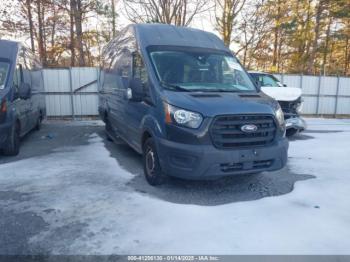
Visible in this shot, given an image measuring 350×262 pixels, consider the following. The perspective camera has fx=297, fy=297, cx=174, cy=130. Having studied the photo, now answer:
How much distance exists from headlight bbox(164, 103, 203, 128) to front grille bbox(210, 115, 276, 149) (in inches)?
8.5

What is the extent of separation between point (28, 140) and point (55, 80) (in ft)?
15.4

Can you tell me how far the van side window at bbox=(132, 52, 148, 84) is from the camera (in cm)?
478

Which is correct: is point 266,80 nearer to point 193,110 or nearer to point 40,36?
point 193,110

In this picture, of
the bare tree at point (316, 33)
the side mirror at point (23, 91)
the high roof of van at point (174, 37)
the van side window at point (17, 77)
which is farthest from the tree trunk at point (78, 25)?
the bare tree at point (316, 33)

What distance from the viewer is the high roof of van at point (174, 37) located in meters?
5.07

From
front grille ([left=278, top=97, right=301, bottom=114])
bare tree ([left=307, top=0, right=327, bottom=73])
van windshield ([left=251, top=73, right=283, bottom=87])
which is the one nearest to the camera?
front grille ([left=278, top=97, right=301, bottom=114])

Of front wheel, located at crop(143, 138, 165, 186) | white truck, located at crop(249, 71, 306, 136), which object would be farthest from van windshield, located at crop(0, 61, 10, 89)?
white truck, located at crop(249, 71, 306, 136)

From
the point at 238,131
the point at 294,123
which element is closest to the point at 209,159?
the point at 238,131

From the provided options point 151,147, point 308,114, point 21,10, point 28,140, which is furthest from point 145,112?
point 21,10

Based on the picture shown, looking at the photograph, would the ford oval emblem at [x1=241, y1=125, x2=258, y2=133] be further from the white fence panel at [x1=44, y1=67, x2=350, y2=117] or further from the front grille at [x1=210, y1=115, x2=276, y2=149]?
the white fence panel at [x1=44, y1=67, x2=350, y2=117]

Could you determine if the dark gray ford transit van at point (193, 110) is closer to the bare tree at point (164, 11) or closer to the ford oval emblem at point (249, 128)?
the ford oval emblem at point (249, 128)

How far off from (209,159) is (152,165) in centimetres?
107

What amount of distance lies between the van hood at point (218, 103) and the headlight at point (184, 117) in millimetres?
55

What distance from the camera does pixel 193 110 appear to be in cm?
389
